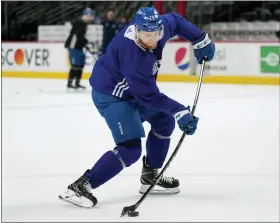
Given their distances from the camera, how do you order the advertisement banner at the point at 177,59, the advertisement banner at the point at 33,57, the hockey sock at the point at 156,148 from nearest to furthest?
the hockey sock at the point at 156,148 < the advertisement banner at the point at 177,59 < the advertisement banner at the point at 33,57

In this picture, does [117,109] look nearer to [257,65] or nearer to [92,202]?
Answer: [92,202]

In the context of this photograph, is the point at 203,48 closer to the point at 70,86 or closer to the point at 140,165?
the point at 140,165

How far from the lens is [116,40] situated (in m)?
2.92

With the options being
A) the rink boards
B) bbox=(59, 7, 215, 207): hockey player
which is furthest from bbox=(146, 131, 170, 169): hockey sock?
the rink boards

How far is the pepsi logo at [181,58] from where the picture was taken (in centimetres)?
998

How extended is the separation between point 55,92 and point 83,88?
0.42 metres

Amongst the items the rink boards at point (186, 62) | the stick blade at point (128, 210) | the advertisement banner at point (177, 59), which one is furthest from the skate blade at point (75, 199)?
the advertisement banner at point (177, 59)

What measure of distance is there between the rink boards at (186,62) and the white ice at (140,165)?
2223 millimetres

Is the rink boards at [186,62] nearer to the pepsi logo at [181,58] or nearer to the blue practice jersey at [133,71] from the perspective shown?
the pepsi logo at [181,58]

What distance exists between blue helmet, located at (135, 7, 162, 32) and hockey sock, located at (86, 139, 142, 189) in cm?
53

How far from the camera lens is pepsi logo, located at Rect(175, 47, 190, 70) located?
393 inches

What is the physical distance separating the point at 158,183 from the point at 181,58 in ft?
22.5

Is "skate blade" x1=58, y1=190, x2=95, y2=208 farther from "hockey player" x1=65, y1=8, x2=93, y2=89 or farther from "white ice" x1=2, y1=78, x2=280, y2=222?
"hockey player" x1=65, y1=8, x2=93, y2=89

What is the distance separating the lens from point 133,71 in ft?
9.01
